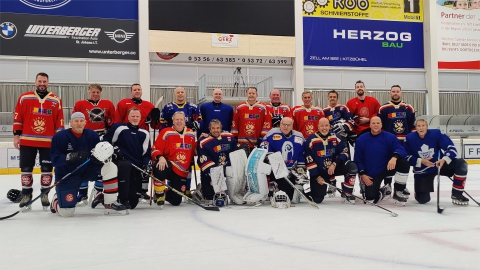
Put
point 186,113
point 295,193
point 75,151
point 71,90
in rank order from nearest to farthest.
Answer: point 75,151
point 295,193
point 186,113
point 71,90

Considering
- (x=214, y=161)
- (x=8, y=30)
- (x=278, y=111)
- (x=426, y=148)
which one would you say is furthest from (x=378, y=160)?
(x=8, y=30)

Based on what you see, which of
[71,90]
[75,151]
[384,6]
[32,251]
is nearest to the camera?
[32,251]

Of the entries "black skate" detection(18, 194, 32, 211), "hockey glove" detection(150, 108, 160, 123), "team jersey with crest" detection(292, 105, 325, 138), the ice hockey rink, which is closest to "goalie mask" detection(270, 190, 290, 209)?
the ice hockey rink

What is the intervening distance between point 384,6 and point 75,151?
42.2ft

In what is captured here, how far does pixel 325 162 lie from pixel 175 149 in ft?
5.04

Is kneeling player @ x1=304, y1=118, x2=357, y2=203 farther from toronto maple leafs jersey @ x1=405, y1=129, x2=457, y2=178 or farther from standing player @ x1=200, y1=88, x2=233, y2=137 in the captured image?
standing player @ x1=200, y1=88, x2=233, y2=137

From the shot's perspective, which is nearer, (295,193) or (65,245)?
(65,245)

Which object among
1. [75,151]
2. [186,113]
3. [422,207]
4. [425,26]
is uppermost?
[425,26]

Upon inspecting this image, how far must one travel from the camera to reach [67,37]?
12.0m

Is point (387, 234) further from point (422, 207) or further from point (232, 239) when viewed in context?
point (422, 207)

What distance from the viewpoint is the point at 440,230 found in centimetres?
292

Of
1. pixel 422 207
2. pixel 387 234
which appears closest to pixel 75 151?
pixel 387 234

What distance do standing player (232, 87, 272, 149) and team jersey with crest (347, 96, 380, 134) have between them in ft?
3.54

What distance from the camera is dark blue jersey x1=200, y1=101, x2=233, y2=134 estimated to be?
17.2 feet
